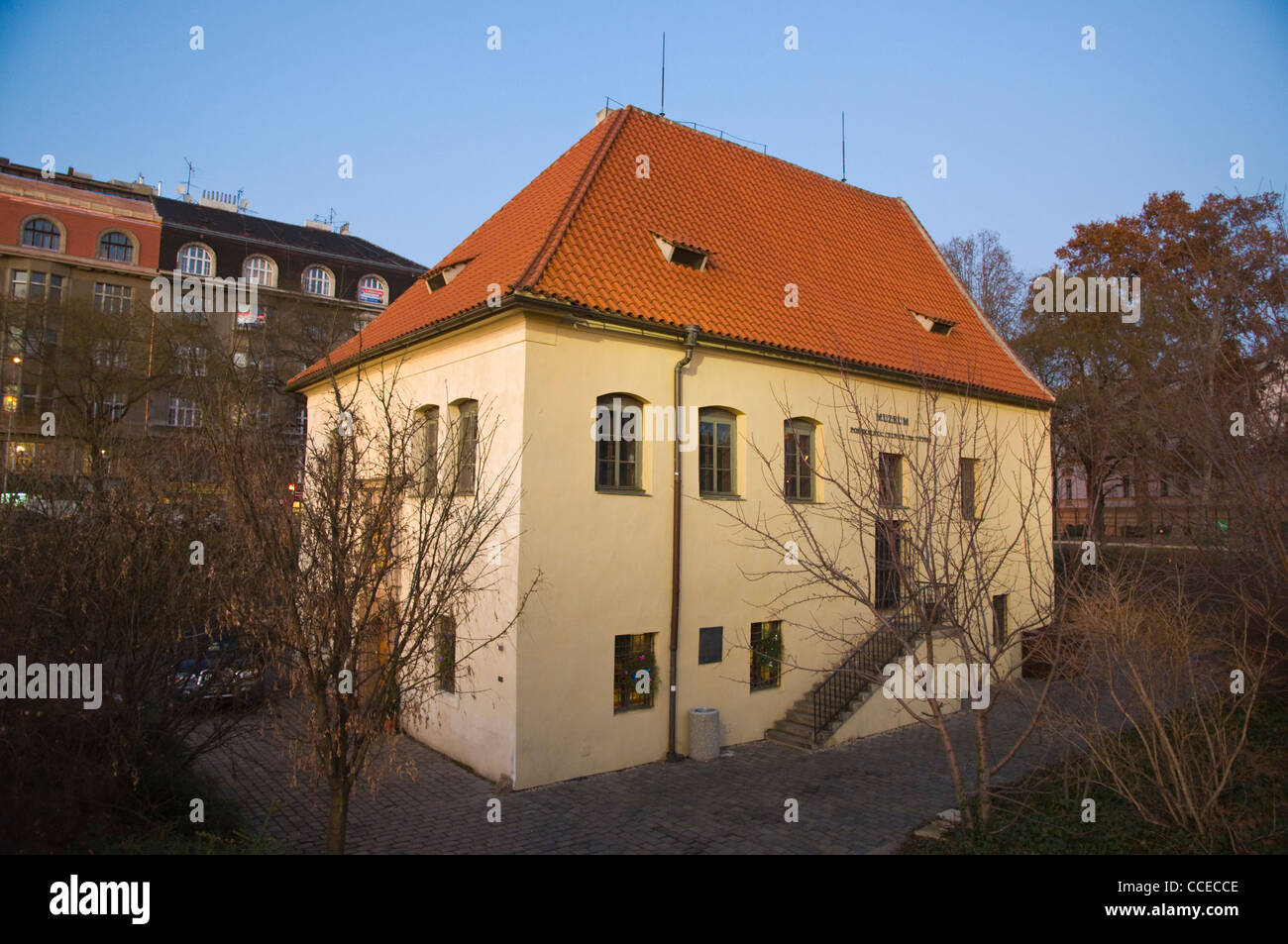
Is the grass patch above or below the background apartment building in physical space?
below

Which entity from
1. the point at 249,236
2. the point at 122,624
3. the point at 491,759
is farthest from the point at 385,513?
the point at 249,236

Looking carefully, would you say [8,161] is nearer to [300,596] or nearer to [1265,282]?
[300,596]

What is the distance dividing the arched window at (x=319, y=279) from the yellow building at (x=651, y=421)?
103 ft

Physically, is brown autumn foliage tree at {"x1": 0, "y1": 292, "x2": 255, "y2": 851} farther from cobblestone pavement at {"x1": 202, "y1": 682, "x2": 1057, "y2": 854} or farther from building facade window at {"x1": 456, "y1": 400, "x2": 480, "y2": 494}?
building facade window at {"x1": 456, "y1": 400, "x2": 480, "y2": 494}

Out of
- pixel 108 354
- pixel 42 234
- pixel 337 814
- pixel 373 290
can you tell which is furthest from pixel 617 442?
pixel 42 234

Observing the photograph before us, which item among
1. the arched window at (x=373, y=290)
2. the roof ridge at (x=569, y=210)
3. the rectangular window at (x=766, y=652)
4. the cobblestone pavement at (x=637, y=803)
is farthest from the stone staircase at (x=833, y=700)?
the arched window at (x=373, y=290)

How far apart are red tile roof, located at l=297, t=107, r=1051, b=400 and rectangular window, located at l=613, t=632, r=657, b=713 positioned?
16.2ft

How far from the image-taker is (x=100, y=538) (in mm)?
7633

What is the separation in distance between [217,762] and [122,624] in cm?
584

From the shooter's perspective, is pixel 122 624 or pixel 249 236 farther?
pixel 249 236

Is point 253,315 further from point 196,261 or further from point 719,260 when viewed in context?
point 719,260

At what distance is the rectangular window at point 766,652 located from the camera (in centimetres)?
1395

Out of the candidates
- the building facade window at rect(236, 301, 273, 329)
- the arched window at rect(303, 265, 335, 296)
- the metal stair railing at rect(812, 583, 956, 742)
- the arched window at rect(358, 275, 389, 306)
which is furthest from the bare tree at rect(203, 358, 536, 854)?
the arched window at rect(303, 265, 335, 296)

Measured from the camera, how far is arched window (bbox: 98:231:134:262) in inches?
1688
